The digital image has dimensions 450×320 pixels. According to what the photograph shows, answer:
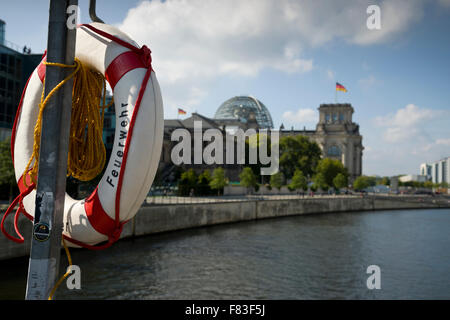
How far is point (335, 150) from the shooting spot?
141500mm

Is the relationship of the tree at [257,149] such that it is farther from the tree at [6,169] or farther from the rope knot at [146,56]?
the rope knot at [146,56]

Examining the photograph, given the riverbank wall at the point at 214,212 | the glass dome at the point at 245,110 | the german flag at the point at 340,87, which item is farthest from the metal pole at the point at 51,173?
the glass dome at the point at 245,110

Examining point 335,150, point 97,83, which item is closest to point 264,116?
point 335,150

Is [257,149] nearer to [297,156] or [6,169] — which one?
[297,156]

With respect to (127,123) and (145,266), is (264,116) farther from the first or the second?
(127,123)

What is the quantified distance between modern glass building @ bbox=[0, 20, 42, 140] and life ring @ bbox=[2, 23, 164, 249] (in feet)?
126

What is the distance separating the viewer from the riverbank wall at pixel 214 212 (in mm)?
22744

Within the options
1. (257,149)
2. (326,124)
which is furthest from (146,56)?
(326,124)

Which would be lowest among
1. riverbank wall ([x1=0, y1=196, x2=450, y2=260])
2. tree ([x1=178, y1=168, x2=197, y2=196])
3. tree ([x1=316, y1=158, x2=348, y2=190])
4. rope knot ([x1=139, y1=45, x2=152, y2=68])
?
riverbank wall ([x1=0, y1=196, x2=450, y2=260])

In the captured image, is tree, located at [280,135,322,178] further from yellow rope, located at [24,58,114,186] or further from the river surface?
yellow rope, located at [24,58,114,186]

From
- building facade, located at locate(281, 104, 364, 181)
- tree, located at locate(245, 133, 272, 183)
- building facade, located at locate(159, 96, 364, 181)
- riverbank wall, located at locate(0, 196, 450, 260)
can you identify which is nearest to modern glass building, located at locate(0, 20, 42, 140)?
riverbank wall, located at locate(0, 196, 450, 260)

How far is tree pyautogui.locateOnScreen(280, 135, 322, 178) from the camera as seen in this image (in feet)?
305

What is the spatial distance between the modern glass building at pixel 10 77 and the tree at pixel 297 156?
63.4 meters
